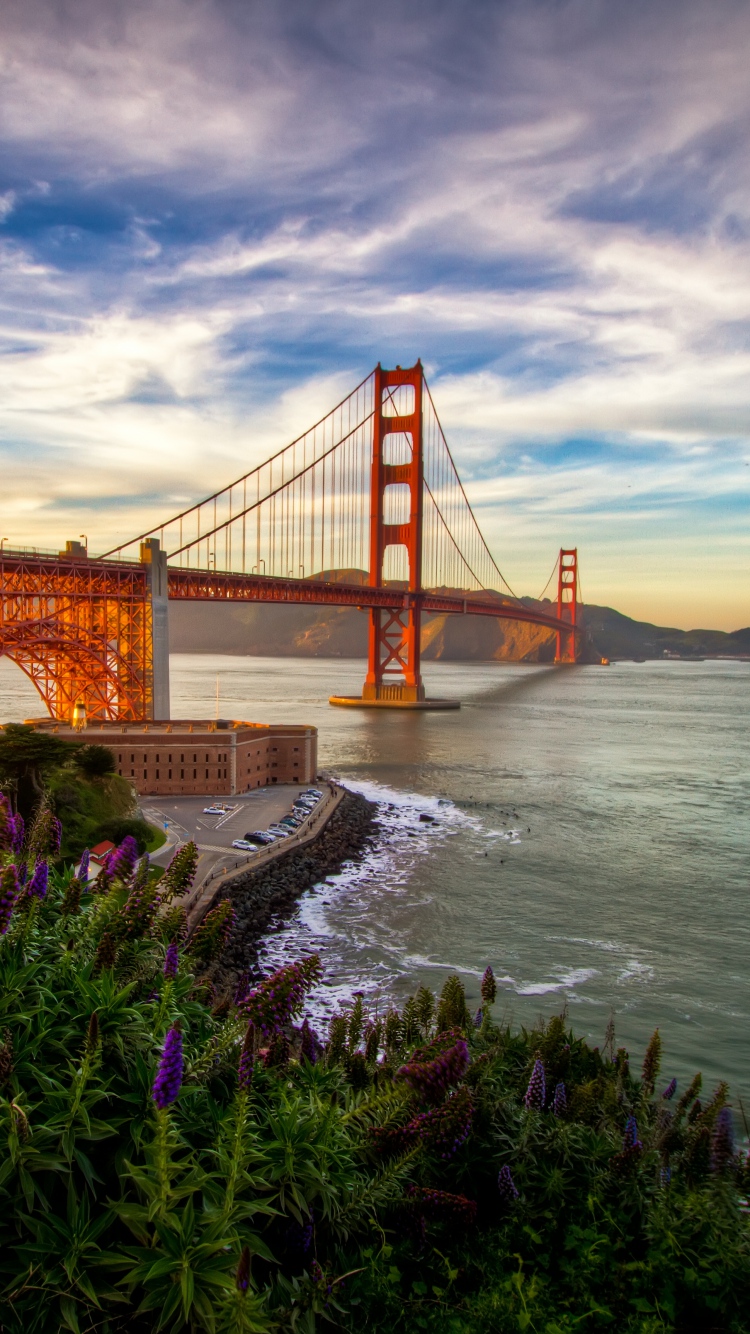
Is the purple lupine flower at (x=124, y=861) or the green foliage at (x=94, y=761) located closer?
the purple lupine flower at (x=124, y=861)

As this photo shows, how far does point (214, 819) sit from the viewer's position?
2675 cm

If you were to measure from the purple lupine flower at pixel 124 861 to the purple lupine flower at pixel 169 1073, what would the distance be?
1.83 m

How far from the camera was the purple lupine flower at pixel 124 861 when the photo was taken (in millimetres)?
5117

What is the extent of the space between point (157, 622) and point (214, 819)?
17.7 meters

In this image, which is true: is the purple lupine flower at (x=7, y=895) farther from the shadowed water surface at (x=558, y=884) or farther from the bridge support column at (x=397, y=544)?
the bridge support column at (x=397, y=544)

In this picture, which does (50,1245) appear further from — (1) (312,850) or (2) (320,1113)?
(1) (312,850)

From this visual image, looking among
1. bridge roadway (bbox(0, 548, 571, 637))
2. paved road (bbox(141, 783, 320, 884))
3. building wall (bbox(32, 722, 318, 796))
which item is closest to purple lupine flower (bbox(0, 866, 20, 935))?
paved road (bbox(141, 783, 320, 884))

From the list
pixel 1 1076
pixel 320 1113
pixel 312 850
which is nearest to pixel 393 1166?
pixel 320 1113

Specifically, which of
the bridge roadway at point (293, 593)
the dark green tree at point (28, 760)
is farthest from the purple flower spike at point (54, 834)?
the bridge roadway at point (293, 593)

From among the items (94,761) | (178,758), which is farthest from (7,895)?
(178,758)

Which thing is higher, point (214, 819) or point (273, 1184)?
point (273, 1184)

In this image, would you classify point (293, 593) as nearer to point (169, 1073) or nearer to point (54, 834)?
point (54, 834)

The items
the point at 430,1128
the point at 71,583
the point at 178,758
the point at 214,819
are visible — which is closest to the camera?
the point at 430,1128

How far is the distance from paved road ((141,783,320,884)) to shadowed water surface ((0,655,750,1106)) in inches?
107
